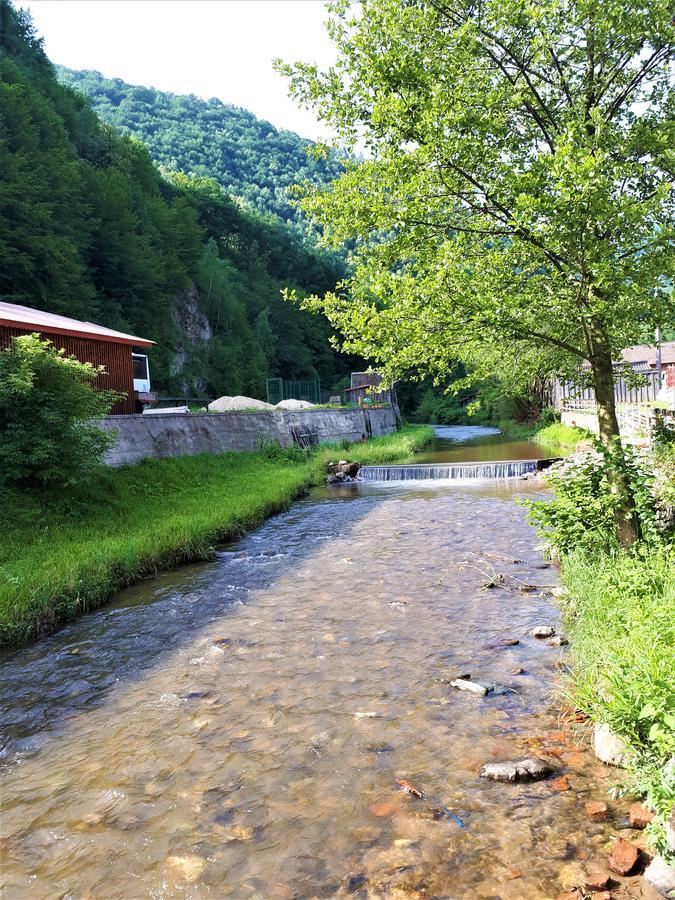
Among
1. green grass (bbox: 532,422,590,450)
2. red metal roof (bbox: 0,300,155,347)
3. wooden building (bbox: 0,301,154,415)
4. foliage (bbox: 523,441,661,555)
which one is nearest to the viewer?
foliage (bbox: 523,441,661,555)

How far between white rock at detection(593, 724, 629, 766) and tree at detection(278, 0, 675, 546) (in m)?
3.49

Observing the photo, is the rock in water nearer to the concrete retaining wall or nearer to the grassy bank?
the grassy bank

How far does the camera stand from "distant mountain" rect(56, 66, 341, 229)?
105000mm

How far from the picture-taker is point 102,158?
5238cm

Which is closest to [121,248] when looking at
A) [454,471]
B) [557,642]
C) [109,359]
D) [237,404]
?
[237,404]

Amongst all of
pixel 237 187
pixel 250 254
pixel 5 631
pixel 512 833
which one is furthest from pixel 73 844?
pixel 237 187

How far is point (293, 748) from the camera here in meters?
5.33

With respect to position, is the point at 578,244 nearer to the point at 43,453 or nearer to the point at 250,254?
the point at 43,453

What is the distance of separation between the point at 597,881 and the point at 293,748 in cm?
266

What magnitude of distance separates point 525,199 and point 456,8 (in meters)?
3.38

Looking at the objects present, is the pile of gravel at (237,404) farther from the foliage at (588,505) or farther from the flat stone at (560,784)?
the flat stone at (560,784)

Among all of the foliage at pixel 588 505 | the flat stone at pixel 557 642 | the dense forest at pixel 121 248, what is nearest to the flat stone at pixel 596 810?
the flat stone at pixel 557 642

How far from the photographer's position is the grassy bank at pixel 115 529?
28.9 ft

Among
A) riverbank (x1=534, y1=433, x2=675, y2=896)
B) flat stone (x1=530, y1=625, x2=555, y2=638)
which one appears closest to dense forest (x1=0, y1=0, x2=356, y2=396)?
riverbank (x1=534, y1=433, x2=675, y2=896)
